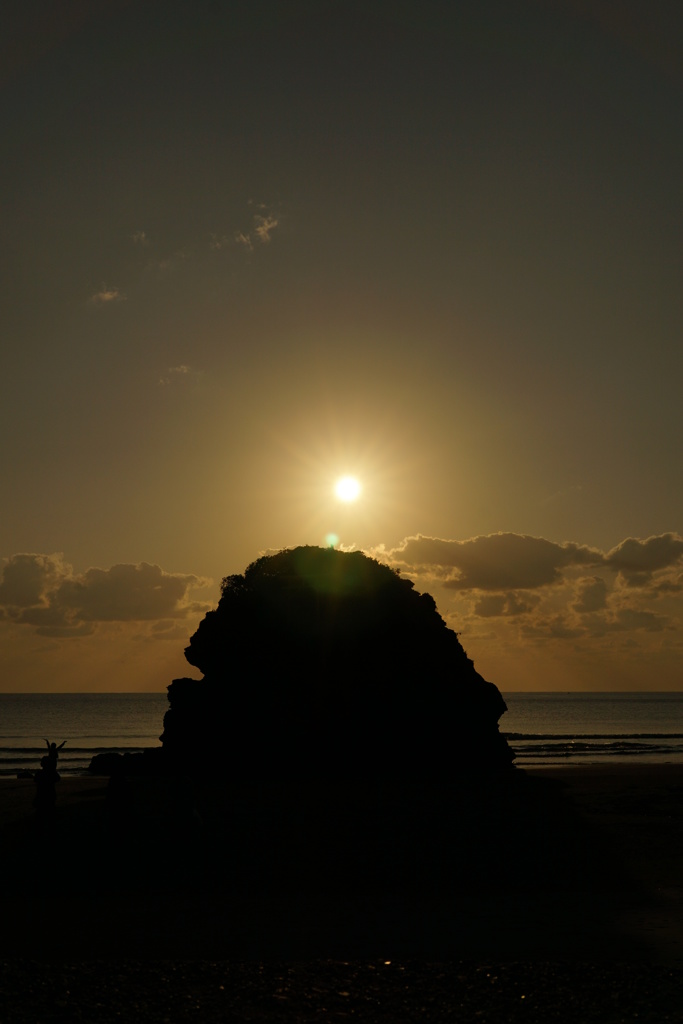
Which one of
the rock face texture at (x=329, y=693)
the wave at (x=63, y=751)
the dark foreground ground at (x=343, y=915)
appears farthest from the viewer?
the wave at (x=63, y=751)

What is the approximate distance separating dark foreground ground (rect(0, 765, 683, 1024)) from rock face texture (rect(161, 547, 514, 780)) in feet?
74.9

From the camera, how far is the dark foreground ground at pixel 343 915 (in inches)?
397

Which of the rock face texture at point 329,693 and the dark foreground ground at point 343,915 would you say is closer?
the dark foreground ground at point 343,915

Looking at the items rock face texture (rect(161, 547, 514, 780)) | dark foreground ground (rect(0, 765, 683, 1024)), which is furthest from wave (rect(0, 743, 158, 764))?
dark foreground ground (rect(0, 765, 683, 1024))

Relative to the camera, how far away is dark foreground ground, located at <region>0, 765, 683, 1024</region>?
397 inches

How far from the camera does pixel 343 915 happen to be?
48.4 ft

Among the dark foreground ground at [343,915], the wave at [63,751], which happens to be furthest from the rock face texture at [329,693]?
the dark foreground ground at [343,915]

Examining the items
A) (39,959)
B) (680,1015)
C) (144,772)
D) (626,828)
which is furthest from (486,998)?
(144,772)

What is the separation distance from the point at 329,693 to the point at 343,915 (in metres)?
38.9

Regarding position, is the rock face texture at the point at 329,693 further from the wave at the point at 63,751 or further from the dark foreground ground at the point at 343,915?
the dark foreground ground at the point at 343,915

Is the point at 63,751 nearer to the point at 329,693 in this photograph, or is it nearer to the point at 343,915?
the point at 329,693

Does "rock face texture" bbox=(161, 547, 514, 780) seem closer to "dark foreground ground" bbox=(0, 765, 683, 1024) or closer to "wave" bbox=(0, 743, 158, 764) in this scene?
"wave" bbox=(0, 743, 158, 764)

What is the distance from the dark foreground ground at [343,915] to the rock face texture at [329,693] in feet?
74.9

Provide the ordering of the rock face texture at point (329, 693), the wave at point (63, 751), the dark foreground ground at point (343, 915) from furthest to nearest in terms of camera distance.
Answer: the wave at point (63, 751) → the rock face texture at point (329, 693) → the dark foreground ground at point (343, 915)
